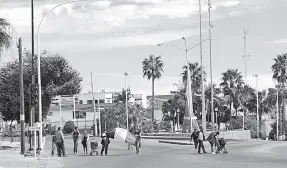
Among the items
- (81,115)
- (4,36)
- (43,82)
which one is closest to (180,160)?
(4,36)

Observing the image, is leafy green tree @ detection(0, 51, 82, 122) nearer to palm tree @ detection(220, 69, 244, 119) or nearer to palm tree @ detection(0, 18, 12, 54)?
palm tree @ detection(0, 18, 12, 54)

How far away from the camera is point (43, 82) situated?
167ft

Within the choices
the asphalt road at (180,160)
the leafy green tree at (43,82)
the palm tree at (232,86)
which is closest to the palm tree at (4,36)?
the asphalt road at (180,160)

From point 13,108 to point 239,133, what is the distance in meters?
28.3

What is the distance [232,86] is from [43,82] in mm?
40377

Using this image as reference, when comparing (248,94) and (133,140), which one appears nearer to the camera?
(133,140)

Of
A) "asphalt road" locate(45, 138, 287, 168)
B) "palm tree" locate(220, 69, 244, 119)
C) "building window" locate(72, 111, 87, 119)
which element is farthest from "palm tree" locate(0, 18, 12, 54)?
"building window" locate(72, 111, 87, 119)

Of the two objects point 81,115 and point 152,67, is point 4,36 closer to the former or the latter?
point 152,67

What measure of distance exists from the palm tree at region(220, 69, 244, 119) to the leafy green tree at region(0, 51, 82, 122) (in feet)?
112

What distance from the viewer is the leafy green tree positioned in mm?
47375

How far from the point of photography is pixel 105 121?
84875 millimetres

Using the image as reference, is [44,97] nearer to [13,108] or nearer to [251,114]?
[13,108]

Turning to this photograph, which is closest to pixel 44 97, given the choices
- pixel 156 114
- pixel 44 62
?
pixel 44 62

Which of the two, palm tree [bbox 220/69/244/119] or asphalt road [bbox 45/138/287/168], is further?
palm tree [bbox 220/69/244/119]
